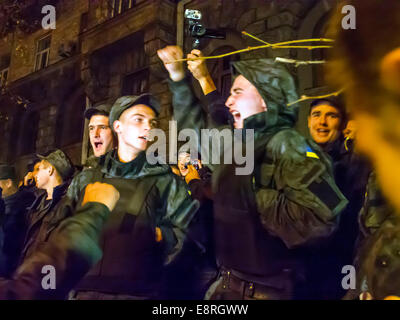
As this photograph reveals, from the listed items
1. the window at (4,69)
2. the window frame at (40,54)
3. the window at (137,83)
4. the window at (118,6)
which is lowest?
the window at (137,83)

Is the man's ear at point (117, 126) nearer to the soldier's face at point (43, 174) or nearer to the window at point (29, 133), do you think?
the soldier's face at point (43, 174)

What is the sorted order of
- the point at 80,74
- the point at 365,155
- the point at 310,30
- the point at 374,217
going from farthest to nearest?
the point at 80,74 → the point at 310,30 → the point at 365,155 → the point at 374,217

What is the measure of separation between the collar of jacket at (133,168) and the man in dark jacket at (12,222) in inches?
47.7

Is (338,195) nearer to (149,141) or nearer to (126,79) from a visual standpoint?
(149,141)

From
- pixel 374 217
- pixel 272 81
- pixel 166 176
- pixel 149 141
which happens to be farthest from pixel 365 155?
pixel 149 141

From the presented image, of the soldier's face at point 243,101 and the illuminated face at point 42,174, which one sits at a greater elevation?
the soldier's face at point 243,101

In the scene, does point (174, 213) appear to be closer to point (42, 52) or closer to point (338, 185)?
point (338, 185)

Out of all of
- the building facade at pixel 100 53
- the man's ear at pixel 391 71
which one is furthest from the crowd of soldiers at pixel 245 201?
the building facade at pixel 100 53

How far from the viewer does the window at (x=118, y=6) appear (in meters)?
6.33

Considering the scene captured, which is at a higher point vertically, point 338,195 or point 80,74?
point 80,74

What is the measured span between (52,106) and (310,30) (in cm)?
380

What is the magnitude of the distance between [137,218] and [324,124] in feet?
5.06

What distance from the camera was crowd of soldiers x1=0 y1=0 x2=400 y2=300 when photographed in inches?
101

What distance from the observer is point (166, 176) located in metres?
3.30
